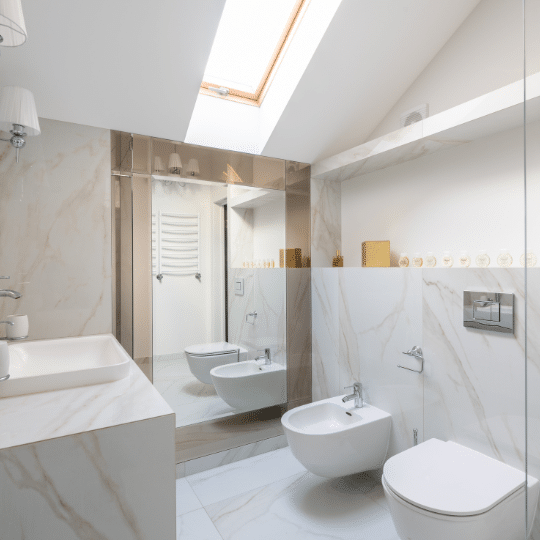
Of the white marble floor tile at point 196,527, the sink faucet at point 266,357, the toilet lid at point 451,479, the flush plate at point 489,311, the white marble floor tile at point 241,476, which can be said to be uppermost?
the flush plate at point 489,311

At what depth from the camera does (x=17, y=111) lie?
154 cm

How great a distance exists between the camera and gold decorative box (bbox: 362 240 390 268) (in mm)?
2242

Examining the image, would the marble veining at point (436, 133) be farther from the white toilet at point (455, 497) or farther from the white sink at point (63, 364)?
the white sink at point (63, 364)

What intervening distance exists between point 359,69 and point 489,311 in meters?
1.44

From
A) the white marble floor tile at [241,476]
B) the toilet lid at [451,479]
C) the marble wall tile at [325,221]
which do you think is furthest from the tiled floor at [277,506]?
the marble wall tile at [325,221]

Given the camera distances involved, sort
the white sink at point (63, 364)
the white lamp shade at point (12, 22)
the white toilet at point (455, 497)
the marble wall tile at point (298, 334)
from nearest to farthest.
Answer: the white lamp shade at point (12, 22) < the white sink at point (63, 364) < the white toilet at point (455, 497) < the marble wall tile at point (298, 334)

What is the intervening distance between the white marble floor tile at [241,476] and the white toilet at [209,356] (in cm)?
54

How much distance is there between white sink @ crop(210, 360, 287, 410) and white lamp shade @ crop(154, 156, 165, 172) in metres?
1.29

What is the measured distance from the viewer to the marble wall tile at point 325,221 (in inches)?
106

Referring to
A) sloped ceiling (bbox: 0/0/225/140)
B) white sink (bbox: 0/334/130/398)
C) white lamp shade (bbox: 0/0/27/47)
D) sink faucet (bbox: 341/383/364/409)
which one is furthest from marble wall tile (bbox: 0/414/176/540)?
sloped ceiling (bbox: 0/0/225/140)

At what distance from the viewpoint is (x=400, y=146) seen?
2025 millimetres

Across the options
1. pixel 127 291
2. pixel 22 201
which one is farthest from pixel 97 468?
pixel 22 201

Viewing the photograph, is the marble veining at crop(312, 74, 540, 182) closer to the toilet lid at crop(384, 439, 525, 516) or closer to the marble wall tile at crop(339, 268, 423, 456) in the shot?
the marble wall tile at crop(339, 268, 423, 456)

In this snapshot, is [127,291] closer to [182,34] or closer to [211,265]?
[211,265]
